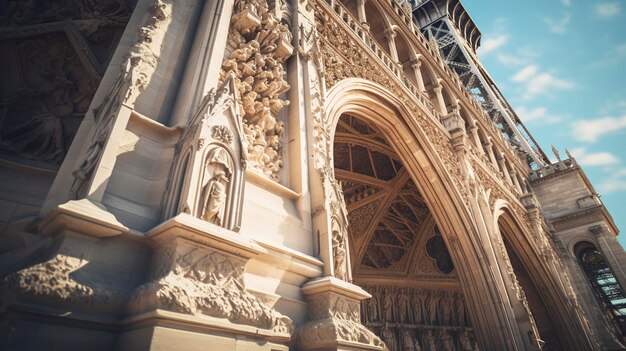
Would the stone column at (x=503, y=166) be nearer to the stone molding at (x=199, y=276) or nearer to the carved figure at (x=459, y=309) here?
the carved figure at (x=459, y=309)

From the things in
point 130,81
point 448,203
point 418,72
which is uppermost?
point 418,72

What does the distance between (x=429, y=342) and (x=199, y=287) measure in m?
14.7

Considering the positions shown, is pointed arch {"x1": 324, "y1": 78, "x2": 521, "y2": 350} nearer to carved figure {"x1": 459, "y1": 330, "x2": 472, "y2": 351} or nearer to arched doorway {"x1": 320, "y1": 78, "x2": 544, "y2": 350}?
arched doorway {"x1": 320, "y1": 78, "x2": 544, "y2": 350}

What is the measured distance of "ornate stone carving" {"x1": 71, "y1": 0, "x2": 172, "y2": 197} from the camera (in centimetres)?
207

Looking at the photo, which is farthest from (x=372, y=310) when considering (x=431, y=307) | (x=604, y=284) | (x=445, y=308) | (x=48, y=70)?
(x=604, y=284)

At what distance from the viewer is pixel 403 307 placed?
14.5 m

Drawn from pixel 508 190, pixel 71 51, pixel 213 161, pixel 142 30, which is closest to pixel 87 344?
pixel 213 161

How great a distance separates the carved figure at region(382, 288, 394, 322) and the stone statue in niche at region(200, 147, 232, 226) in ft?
43.9

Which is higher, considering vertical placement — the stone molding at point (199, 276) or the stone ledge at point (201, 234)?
the stone ledge at point (201, 234)

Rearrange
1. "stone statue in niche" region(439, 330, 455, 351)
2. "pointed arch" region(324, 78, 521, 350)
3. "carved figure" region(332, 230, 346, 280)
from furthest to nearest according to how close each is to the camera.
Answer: "stone statue in niche" region(439, 330, 455, 351) < "pointed arch" region(324, 78, 521, 350) < "carved figure" region(332, 230, 346, 280)

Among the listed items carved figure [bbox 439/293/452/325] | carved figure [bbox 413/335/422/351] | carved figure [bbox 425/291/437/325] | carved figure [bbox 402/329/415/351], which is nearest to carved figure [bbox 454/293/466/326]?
carved figure [bbox 439/293/452/325]

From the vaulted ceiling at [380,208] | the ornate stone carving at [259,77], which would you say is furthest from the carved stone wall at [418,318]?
the ornate stone carving at [259,77]

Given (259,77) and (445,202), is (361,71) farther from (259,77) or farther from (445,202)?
(445,202)

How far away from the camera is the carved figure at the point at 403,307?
14203 millimetres
